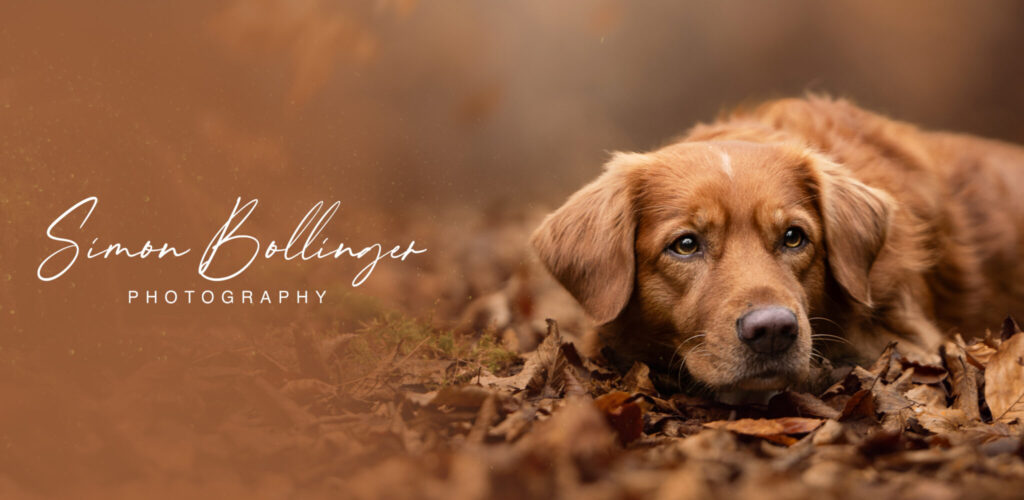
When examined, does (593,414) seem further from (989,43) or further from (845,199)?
(989,43)

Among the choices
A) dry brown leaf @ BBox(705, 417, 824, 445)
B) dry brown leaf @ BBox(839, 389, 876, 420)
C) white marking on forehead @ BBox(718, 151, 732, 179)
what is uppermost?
white marking on forehead @ BBox(718, 151, 732, 179)

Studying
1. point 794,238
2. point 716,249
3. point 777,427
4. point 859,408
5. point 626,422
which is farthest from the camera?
point 794,238

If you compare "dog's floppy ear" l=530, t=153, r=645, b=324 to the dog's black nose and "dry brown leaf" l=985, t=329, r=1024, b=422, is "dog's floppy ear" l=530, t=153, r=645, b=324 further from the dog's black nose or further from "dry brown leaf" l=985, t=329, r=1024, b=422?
"dry brown leaf" l=985, t=329, r=1024, b=422

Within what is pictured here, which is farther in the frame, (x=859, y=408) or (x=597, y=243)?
(x=597, y=243)

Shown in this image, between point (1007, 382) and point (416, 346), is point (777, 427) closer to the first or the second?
point (1007, 382)

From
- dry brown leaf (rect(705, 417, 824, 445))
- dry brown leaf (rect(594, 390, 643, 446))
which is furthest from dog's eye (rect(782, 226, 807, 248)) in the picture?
dry brown leaf (rect(594, 390, 643, 446))

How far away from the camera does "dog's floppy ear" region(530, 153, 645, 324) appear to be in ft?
11.9

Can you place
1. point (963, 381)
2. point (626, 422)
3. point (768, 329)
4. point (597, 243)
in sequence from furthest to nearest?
point (597, 243), point (963, 381), point (768, 329), point (626, 422)

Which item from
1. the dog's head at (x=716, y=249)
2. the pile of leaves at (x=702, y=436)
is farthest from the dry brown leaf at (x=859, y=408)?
the dog's head at (x=716, y=249)

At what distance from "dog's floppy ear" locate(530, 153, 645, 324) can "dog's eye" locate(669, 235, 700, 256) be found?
22 centimetres

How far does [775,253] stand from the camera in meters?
3.44

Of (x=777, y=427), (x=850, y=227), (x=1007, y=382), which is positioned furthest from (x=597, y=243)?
(x=1007, y=382)

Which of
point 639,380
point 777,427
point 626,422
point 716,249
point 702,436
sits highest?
point 716,249

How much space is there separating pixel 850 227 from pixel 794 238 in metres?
0.34
